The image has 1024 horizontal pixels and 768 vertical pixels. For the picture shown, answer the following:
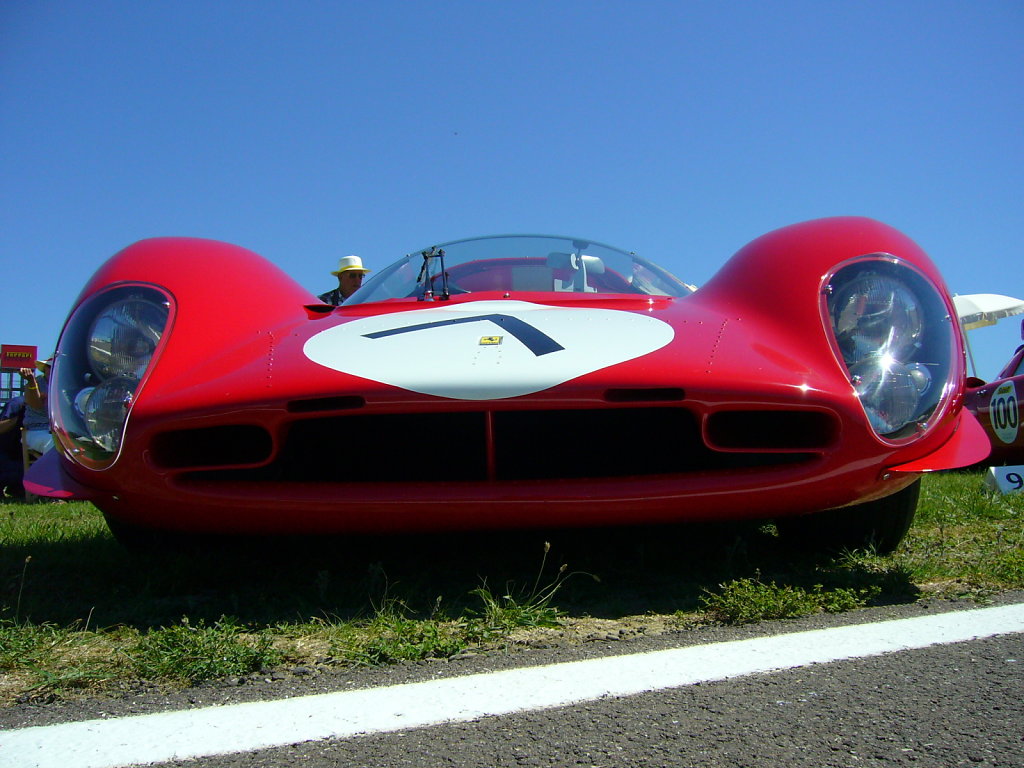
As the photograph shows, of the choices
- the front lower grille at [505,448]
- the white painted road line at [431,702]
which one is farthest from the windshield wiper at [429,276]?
the white painted road line at [431,702]

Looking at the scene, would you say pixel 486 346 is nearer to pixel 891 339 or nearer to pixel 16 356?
pixel 891 339

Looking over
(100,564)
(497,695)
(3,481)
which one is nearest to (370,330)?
(100,564)

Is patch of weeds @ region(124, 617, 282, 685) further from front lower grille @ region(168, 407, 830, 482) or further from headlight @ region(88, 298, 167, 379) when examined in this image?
headlight @ region(88, 298, 167, 379)

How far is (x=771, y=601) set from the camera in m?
1.76

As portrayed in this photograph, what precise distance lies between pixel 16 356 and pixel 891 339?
11.2 metres

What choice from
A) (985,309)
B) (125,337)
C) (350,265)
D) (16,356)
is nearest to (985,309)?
(985,309)

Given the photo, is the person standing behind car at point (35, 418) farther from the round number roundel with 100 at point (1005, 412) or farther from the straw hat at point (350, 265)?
the round number roundel with 100 at point (1005, 412)

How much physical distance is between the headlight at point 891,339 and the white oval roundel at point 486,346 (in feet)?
1.48

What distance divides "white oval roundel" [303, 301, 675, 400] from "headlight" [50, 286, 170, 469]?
1.43 ft

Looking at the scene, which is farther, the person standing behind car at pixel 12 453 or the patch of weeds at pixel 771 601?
the person standing behind car at pixel 12 453

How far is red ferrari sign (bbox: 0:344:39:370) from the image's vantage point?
10430 mm

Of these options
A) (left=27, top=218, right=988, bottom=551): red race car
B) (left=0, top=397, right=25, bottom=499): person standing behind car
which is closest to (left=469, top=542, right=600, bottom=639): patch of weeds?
(left=27, top=218, right=988, bottom=551): red race car

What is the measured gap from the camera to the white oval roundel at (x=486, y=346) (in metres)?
1.83

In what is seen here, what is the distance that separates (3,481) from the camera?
22.3ft
